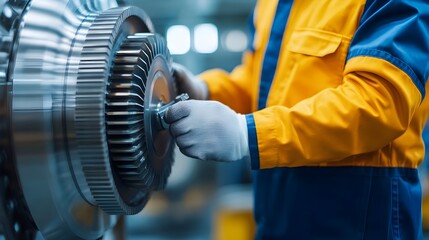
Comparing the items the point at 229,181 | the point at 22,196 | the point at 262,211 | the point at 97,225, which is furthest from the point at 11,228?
the point at 229,181

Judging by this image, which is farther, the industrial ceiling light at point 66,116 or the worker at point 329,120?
the worker at point 329,120

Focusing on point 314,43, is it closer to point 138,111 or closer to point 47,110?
point 138,111

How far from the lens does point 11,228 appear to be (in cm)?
61

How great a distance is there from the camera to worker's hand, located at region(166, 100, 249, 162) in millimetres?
718

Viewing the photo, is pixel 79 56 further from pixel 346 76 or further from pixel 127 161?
pixel 346 76

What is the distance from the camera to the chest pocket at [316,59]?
2.61ft

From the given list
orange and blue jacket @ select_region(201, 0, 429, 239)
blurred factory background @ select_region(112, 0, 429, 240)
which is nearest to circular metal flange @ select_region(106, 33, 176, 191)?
orange and blue jacket @ select_region(201, 0, 429, 239)

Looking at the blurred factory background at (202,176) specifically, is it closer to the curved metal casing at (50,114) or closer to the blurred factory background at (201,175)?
the blurred factory background at (201,175)

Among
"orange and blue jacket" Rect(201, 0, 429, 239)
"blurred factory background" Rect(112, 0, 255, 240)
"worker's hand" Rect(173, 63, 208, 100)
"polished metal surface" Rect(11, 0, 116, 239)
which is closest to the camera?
"polished metal surface" Rect(11, 0, 116, 239)

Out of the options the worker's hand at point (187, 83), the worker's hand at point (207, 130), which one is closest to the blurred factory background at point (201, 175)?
the worker's hand at point (187, 83)

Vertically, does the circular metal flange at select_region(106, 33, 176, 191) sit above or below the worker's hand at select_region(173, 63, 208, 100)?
below

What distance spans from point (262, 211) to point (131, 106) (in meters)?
0.44

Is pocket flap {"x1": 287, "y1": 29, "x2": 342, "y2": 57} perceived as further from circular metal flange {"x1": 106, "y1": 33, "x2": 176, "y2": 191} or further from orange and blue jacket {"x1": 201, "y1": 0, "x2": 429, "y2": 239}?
circular metal flange {"x1": 106, "y1": 33, "x2": 176, "y2": 191}

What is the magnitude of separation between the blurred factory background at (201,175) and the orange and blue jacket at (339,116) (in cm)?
194
